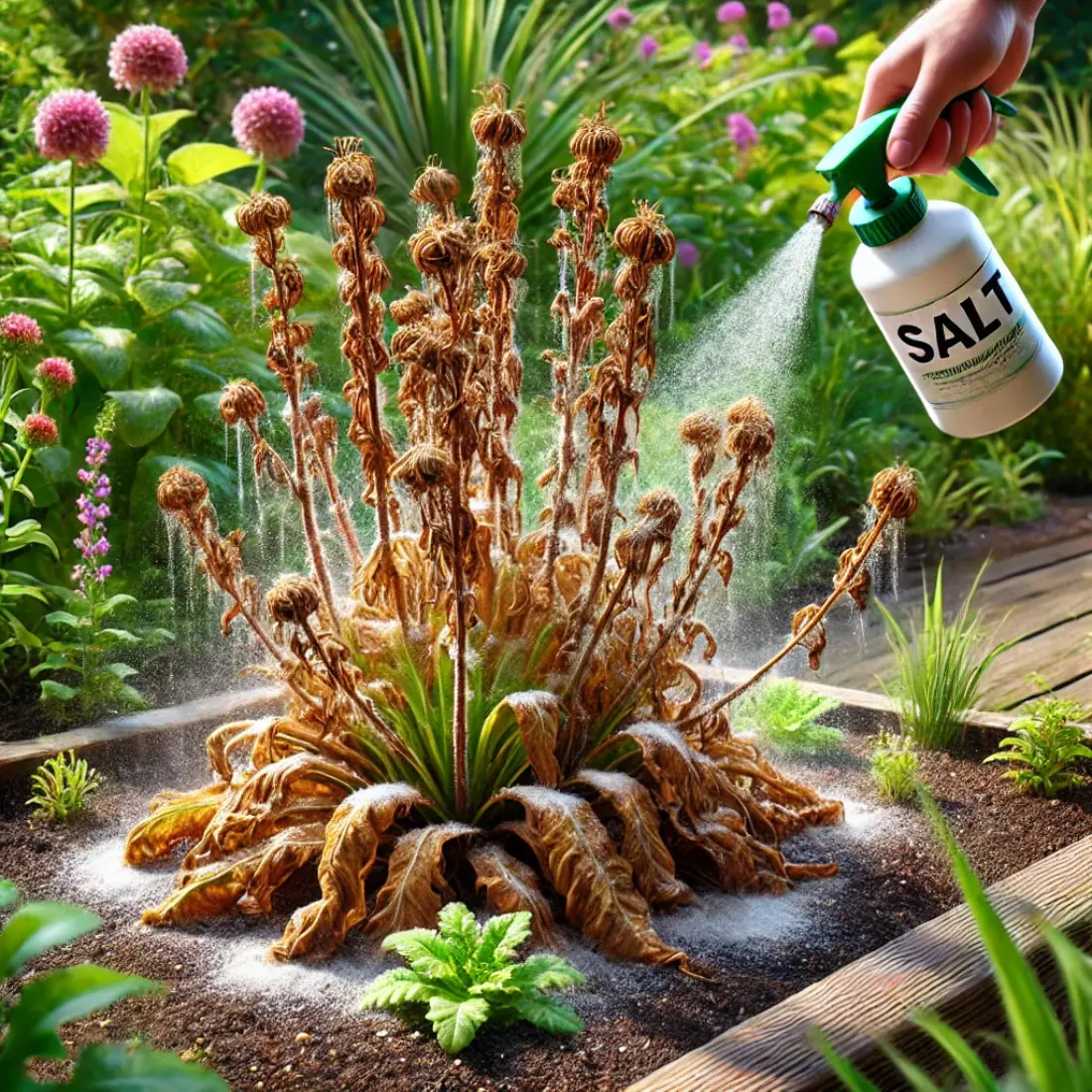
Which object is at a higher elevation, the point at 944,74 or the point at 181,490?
the point at 944,74

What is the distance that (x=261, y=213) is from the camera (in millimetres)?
1782

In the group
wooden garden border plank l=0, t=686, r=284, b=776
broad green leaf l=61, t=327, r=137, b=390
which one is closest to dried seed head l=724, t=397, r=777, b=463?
wooden garden border plank l=0, t=686, r=284, b=776

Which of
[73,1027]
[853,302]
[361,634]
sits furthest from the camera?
[853,302]

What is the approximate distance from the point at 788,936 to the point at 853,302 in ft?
13.7

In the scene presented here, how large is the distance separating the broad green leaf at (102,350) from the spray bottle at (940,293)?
5.84 ft

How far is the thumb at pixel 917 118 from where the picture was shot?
1727mm

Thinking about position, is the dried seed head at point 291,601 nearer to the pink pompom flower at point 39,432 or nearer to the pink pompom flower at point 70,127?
the pink pompom flower at point 39,432

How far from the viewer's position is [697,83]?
21.5 ft

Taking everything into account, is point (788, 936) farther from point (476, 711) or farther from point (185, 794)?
point (185, 794)

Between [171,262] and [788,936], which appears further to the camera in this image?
[171,262]

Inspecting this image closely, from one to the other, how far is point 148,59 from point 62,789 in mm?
1913

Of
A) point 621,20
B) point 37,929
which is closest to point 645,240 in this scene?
point 37,929

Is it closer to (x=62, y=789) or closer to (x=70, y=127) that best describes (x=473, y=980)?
(x=62, y=789)

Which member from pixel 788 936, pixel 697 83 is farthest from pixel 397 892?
pixel 697 83
